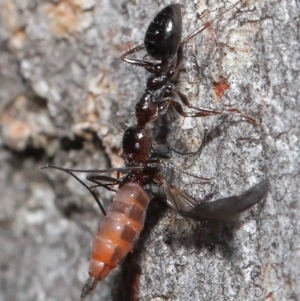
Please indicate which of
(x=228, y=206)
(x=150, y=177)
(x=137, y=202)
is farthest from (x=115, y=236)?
(x=228, y=206)

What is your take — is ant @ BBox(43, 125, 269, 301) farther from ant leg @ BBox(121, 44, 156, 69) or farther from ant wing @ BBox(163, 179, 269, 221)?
ant leg @ BBox(121, 44, 156, 69)

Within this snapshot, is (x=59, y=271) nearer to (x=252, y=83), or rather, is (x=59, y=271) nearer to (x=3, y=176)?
(x=3, y=176)

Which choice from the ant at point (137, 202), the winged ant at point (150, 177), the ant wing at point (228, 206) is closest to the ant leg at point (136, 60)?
the winged ant at point (150, 177)

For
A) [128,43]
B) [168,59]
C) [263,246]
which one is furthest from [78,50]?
[263,246]

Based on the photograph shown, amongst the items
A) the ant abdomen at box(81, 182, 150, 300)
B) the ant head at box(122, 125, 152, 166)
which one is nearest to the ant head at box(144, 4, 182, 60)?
the ant head at box(122, 125, 152, 166)

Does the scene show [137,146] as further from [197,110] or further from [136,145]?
[197,110]
